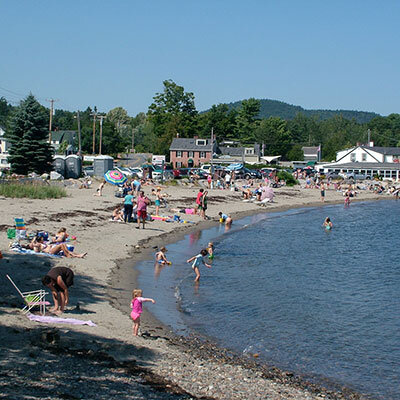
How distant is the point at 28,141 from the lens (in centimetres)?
4706

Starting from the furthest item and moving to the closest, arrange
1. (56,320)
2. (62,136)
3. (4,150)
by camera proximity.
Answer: (62,136) < (4,150) < (56,320)

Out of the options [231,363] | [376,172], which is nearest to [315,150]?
[376,172]

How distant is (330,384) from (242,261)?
45.0 ft

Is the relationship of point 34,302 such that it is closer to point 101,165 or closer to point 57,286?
point 57,286

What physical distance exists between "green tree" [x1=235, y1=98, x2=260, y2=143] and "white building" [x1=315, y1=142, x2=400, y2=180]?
24.8 m

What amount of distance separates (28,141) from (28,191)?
47.8 feet

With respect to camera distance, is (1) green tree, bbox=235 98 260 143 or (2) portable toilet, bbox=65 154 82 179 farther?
(1) green tree, bbox=235 98 260 143

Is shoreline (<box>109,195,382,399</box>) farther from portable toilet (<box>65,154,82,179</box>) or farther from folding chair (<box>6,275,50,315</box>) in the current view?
portable toilet (<box>65,154,82,179</box>)

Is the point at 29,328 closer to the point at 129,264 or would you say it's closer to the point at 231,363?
the point at 231,363

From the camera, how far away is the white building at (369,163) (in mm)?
87688

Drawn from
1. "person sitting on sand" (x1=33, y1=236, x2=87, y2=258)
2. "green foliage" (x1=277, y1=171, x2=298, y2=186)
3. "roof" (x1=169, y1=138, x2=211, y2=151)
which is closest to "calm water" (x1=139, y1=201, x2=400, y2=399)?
"person sitting on sand" (x1=33, y1=236, x2=87, y2=258)

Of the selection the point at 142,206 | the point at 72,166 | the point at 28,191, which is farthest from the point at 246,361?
the point at 72,166

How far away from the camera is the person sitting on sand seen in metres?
19.9

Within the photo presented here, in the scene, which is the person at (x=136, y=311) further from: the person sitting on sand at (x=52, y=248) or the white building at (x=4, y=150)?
the white building at (x=4, y=150)
